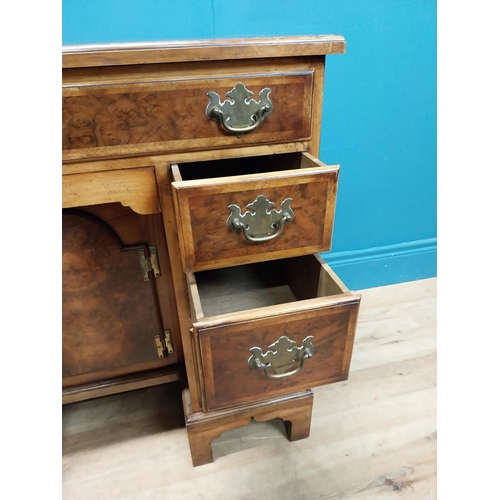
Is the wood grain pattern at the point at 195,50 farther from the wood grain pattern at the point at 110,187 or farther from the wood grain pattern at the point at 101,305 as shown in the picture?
the wood grain pattern at the point at 101,305

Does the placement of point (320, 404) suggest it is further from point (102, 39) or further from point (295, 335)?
point (102, 39)

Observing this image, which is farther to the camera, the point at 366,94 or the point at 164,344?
the point at 366,94

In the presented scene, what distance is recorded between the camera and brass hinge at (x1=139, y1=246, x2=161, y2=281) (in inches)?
33.3

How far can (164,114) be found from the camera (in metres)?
0.61

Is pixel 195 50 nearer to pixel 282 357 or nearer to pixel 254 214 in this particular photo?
pixel 254 214

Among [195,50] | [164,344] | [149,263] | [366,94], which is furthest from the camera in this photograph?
[366,94]

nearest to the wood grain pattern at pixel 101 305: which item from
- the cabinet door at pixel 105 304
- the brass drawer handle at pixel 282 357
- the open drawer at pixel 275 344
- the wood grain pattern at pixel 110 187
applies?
the cabinet door at pixel 105 304

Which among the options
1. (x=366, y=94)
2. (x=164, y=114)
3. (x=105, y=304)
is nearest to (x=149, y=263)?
(x=105, y=304)

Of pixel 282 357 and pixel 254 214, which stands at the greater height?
pixel 254 214

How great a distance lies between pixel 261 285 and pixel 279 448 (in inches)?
15.6

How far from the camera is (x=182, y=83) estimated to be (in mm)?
589

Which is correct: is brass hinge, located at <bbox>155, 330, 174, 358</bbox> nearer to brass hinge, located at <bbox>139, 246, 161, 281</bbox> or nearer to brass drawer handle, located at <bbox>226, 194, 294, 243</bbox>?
brass hinge, located at <bbox>139, 246, 161, 281</bbox>

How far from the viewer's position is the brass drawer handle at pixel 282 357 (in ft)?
2.07

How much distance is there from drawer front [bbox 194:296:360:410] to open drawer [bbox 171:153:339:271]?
0.10m
